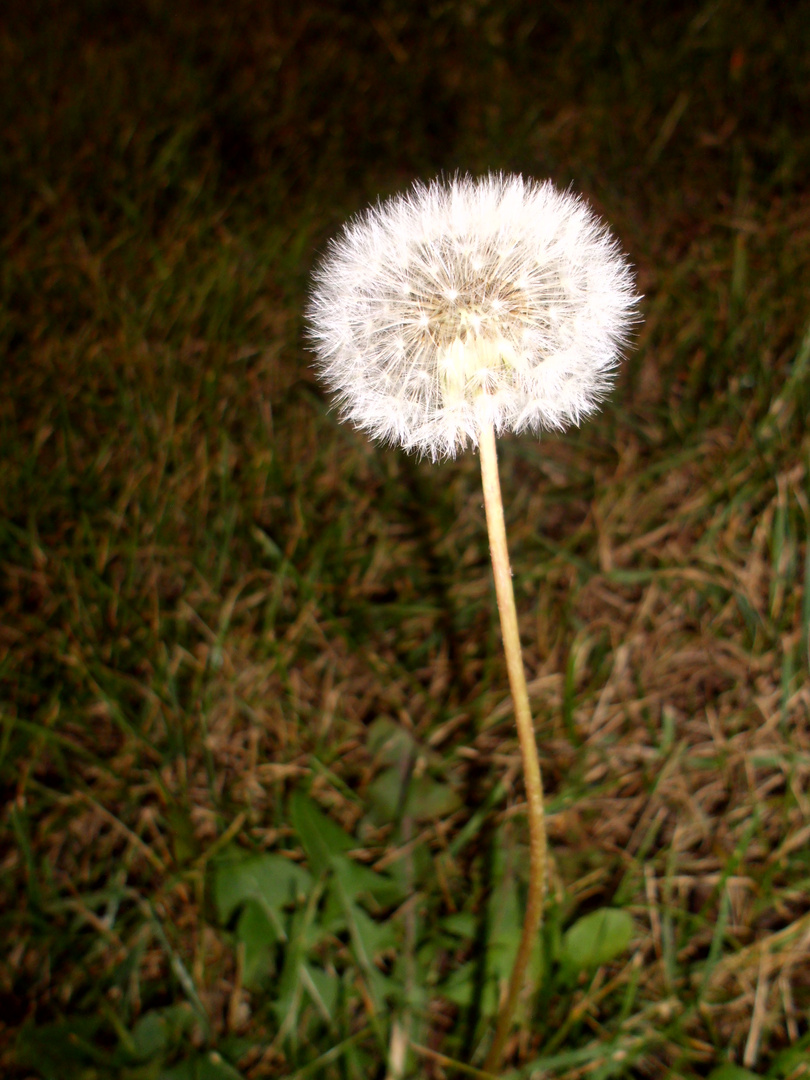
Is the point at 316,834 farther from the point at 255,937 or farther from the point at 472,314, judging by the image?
the point at 472,314

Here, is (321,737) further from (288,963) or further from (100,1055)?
(100,1055)

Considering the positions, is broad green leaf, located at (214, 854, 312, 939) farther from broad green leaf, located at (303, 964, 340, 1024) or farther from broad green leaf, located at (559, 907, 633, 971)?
broad green leaf, located at (559, 907, 633, 971)

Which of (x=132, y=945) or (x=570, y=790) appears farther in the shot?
(x=570, y=790)

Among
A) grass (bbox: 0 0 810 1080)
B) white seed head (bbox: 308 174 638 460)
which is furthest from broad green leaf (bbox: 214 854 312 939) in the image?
white seed head (bbox: 308 174 638 460)

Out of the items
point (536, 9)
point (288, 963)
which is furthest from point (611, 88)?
point (288, 963)

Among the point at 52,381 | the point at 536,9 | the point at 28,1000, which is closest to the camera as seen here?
the point at 28,1000

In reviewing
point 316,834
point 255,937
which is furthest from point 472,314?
point 255,937

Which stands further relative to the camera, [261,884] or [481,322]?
[261,884]
